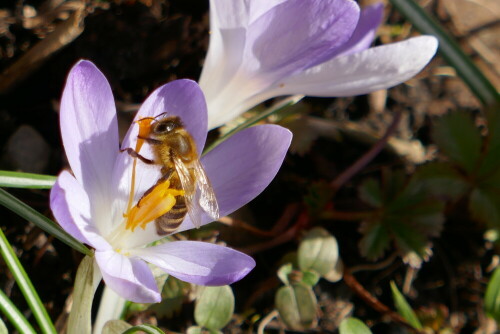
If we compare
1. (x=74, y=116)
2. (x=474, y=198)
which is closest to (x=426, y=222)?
(x=474, y=198)

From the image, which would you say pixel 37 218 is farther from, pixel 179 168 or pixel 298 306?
pixel 298 306

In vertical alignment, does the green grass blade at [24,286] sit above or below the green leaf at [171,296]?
above

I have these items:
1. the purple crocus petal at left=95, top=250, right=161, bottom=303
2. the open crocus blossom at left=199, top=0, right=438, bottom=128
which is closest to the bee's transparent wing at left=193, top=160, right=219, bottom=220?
the purple crocus petal at left=95, top=250, right=161, bottom=303

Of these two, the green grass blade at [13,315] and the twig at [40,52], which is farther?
the twig at [40,52]

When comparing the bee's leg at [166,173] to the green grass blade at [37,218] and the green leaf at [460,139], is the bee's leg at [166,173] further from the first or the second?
the green leaf at [460,139]

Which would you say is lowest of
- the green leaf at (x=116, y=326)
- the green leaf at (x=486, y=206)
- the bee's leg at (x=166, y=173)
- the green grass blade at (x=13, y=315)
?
the green leaf at (x=486, y=206)

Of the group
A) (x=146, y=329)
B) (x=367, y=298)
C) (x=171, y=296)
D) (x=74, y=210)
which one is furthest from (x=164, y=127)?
(x=367, y=298)

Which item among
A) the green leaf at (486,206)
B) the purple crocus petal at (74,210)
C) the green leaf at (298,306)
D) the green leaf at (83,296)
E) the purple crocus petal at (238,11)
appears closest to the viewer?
the purple crocus petal at (74,210)

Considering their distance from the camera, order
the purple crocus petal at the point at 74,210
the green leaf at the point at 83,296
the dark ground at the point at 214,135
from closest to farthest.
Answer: the purple crocus petal at the point at 74,210, the green leaf at the point at 83,296, the dark ground at the point at 214,135

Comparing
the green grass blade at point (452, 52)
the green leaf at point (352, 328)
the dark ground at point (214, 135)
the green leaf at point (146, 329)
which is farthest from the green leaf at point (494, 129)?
the green leaf at point (146, 329)
